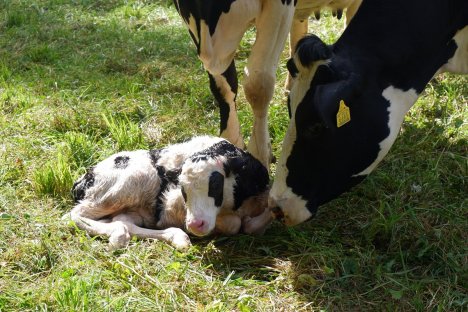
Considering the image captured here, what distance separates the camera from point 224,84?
441 cm

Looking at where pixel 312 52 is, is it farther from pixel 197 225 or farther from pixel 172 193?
pixel 172 193

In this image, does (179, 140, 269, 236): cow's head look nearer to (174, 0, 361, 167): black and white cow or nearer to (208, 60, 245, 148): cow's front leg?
(174, 0, 361, 167): black and white cow

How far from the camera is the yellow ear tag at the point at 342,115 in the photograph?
3029 mm

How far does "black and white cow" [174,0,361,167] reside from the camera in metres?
3.87

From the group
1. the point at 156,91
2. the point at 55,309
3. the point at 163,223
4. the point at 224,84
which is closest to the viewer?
the point at 55,309

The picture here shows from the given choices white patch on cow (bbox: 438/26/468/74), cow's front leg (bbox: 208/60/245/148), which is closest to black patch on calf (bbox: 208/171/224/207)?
cow's front leg (bbox: 208/60/245/148)

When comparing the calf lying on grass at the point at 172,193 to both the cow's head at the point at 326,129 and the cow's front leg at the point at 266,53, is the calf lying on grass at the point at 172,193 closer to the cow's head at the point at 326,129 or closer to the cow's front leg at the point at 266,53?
the cow's head at the point at 326,129

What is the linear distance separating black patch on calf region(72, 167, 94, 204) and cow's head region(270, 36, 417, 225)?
1.05m

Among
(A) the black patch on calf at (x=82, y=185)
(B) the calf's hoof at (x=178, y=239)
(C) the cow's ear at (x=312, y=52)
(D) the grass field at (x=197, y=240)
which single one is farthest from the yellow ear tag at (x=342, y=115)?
(A) the black patch on calf at (x=82, y=185)

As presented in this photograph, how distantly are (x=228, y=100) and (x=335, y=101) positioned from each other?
1525mm

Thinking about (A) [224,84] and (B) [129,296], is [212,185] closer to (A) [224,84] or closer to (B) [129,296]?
(B) [129,296]

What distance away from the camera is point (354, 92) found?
10.1 feet

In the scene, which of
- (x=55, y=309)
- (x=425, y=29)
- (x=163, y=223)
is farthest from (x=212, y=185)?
(x=425, y=29)

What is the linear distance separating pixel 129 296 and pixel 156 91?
114 inches
